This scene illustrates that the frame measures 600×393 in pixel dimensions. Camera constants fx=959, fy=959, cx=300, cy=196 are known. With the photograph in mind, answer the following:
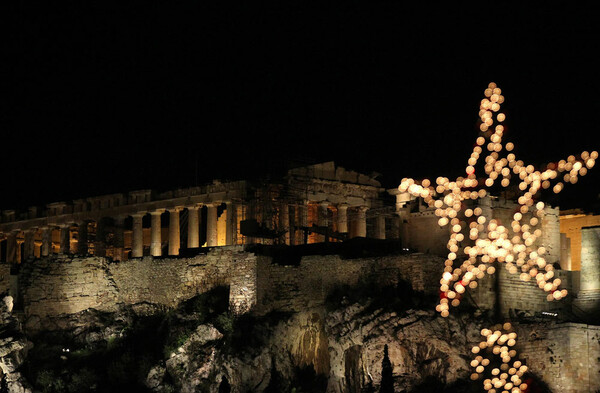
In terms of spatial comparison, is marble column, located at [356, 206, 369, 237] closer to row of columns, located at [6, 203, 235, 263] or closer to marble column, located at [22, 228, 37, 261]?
row of columns, located at [6, 203, 235, 263]

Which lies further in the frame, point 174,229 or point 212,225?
point 174,229

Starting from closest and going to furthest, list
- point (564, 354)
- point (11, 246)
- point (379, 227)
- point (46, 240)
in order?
point (564, 354) → point (379, 227) → point (46, 240) → point (11, 246)

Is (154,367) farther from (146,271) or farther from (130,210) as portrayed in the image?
(130,210)

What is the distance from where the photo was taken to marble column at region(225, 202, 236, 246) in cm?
6016

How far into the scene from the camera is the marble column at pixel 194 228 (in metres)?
61.7

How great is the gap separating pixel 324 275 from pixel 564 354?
40.0ft

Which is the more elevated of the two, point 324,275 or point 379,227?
point 379,227

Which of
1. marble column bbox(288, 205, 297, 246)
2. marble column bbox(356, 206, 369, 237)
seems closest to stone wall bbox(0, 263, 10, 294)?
marble column bbox(288, 205, 297, 246)

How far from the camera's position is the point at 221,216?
63688mm

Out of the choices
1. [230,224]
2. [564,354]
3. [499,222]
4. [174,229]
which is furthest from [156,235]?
[564,354]

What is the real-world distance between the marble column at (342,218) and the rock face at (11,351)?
23685 millimetres

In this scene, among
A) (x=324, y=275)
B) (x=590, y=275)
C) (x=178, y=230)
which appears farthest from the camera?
(x=178, y=230)

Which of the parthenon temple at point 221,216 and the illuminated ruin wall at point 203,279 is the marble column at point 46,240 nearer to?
the parthenon temple at point 221,216

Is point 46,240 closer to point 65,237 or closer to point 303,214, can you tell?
point 65,237
